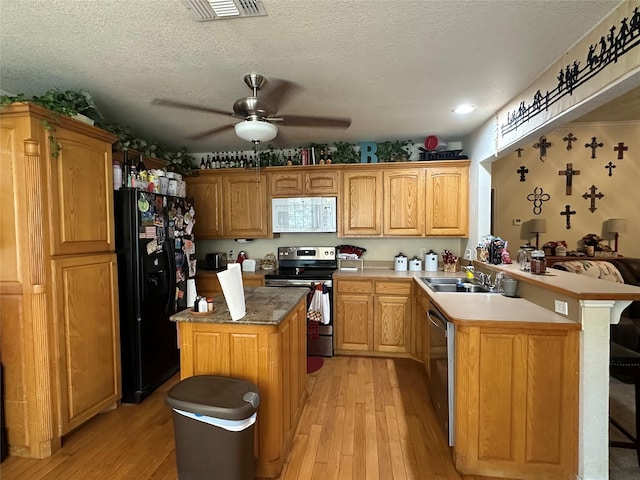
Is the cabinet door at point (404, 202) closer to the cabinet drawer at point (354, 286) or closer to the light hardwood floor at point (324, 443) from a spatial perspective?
the cabinet drawer at point (354, 286)

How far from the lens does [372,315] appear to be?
334 cm

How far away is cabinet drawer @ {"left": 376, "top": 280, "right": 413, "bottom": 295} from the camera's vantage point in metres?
3.26

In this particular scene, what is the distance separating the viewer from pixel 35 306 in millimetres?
1833

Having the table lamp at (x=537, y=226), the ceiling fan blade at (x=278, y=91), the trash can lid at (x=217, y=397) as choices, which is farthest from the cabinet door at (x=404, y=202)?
the trash can lid at (x=217, y=397)

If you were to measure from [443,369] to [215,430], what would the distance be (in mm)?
1449

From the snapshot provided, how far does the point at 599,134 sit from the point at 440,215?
340 cm

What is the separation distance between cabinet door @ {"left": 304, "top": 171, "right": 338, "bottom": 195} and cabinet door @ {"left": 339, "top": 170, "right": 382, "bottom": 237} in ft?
0.40

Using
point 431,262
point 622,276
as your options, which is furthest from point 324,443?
point 622,276

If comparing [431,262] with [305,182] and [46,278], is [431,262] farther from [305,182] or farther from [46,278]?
[46,278]

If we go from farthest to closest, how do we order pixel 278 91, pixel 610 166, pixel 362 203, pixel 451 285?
pixel 610 166, pixel 362 203, pixel 451 285, pixel 278 91

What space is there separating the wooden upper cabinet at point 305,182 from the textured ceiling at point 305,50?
3.50 ft

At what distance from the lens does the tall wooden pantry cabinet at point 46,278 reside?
180 cm

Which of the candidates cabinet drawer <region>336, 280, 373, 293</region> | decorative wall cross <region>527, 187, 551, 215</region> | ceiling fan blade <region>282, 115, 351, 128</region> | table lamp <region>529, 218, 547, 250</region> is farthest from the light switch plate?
decorative wall cross <region>527, 187, 551, 215</region>

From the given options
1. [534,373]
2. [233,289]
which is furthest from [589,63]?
[233,289]
